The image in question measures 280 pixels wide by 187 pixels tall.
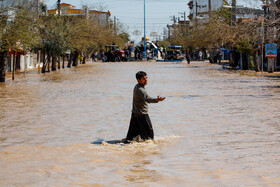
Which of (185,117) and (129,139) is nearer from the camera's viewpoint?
(129,139)

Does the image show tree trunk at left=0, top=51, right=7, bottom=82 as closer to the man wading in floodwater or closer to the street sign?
the street sign

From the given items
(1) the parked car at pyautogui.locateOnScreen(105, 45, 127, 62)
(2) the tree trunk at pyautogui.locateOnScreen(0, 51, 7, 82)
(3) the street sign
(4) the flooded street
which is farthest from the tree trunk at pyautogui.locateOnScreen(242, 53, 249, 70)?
(1) the parked car at pyautogui.locateOnScreen(105, 45, 127, 62)

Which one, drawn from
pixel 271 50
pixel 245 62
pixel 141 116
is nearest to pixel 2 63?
pixel 271 50

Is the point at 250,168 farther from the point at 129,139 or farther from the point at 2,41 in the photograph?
the point at 2,41

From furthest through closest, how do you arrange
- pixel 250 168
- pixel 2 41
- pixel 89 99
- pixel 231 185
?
1. pixel 2 41
2. pixel 89 99
3. pixel 250 168
4. pixel 231 185

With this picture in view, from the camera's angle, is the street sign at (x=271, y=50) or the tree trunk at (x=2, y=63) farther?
the street sign at (x=271, y=50)

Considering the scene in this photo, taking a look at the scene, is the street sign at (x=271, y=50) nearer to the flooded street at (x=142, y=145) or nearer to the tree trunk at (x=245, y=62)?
the tree trunk at (x=245, y=62)

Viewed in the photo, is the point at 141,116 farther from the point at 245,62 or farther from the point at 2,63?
the point at 245,62

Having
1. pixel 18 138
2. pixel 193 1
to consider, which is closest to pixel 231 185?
pixel 18 138

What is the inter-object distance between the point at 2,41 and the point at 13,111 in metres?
12.2

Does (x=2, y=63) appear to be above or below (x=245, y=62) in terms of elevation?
below

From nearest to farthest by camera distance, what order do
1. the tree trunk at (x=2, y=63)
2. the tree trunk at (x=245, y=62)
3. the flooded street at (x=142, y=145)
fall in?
the flooded street at (x=142, y=145)
the tree trunk at (x=2, y=63)
the tree trunk at (x=245, y=62)

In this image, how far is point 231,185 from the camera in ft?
23.6

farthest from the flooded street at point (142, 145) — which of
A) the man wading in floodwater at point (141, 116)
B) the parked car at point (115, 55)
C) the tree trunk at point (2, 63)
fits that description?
the parked car at point (115, 55)
